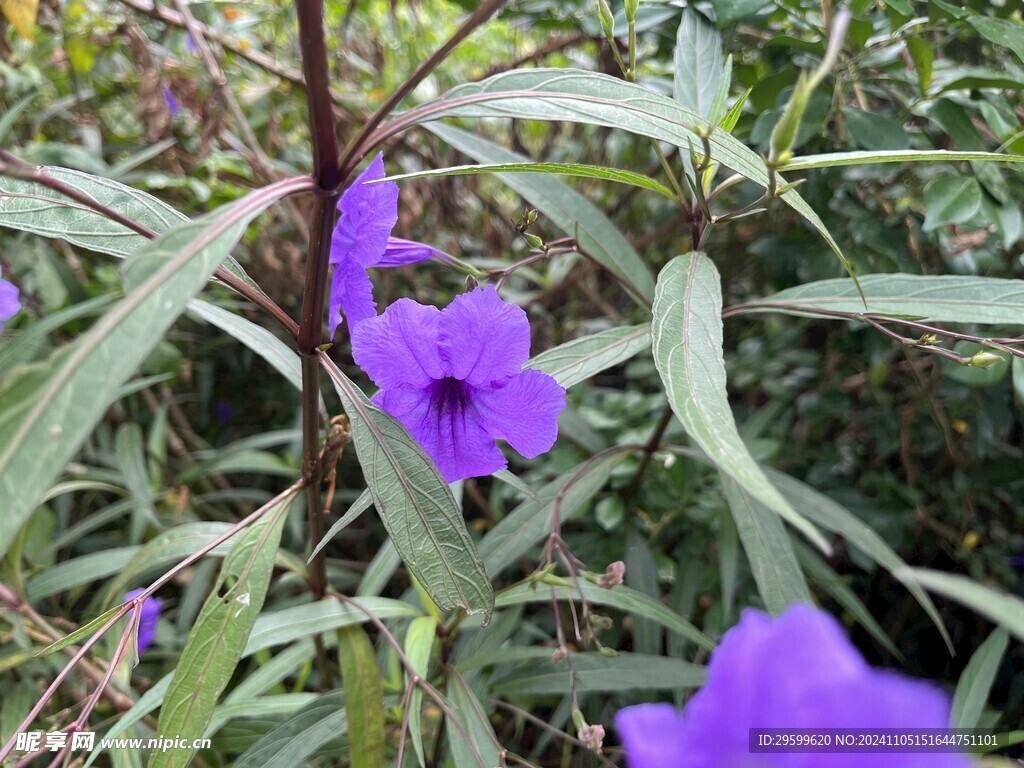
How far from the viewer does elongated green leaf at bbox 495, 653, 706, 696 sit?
2.79ft

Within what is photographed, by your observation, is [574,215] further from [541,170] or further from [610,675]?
[610,675]

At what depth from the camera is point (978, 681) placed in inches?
29.5

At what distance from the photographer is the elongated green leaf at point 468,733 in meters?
0.70

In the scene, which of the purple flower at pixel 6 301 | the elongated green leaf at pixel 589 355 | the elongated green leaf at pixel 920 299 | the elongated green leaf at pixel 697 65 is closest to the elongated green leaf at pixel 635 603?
the elongated green leaf at pixel 589 355

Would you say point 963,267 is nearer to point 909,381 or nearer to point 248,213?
point 909,381

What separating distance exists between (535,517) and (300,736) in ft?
1.25

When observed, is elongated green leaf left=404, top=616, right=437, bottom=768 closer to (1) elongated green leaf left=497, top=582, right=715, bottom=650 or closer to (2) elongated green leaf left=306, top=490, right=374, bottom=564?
(1) elongated green leaf left=497, top=582, right=715, bottom=650

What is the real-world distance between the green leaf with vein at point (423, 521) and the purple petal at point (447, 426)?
0.09 metres

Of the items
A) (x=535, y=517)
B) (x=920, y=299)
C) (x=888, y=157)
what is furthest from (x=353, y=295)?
(x=920, y=299)

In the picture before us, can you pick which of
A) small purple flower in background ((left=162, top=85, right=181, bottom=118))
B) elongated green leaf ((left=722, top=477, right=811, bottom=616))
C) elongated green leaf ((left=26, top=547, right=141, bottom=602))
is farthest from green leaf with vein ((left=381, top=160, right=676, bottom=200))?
small purple flower in background ((left=162, top=85, right=181, bottom=118))

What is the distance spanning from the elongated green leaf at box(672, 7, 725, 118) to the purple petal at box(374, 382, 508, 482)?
436mm

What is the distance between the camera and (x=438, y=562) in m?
0.59

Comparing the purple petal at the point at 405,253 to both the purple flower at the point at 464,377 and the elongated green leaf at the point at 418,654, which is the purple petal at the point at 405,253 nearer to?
the purple flower at the point at 464,377

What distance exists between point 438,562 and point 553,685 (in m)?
0.42
